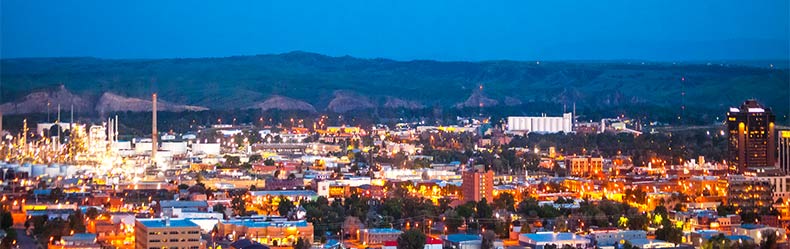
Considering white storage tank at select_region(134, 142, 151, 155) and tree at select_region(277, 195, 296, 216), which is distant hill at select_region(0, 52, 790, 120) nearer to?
white storage tank at select_region(134, 142, 151, 155)

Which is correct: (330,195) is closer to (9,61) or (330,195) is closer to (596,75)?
(9,61)

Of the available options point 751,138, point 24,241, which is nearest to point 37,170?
point 24,241

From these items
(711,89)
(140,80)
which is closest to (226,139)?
(140,80)

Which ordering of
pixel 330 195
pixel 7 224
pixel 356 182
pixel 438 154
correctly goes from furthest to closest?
pixel 438 154
pixel 356 182
pixel 330 195
pixel 7 224

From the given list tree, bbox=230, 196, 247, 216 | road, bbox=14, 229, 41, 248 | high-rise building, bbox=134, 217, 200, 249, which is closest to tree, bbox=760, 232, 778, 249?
high-rise building, bbox=134, 217, 200, 249

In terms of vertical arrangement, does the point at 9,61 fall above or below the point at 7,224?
above

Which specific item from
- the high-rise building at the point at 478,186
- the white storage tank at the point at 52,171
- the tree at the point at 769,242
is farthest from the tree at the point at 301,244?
the white storage tank at the point at 52,171

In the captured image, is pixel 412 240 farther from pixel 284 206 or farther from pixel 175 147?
pixel 175 147
